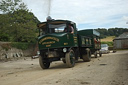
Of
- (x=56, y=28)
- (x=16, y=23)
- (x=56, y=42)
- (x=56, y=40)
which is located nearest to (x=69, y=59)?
(x=56, y=42)

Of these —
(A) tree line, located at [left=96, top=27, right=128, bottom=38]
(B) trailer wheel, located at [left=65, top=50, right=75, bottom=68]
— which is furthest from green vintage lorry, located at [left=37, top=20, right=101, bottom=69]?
(A) tree line, located at [left=96, top=27, right=128, bottom=38]

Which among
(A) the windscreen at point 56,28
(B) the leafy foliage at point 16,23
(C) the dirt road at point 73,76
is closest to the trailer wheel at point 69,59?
(C) the dirt road at point 73,76

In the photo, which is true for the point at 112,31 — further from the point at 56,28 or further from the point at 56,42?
the point at 56,42

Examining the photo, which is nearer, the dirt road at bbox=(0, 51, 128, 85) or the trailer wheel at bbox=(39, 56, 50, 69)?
the dirt road at bbox=(0, 51, 128, 85)

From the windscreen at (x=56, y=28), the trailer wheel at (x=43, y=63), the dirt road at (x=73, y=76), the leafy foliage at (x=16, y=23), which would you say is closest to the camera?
the dirt road at (x=73, y=76)

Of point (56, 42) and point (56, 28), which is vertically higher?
point (56, 28)

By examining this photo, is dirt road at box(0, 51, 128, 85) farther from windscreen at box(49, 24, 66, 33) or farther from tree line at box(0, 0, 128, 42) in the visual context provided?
tree line at box(0, 0, 128, 42)

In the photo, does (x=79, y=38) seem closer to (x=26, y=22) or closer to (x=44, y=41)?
(x=44, y=41)

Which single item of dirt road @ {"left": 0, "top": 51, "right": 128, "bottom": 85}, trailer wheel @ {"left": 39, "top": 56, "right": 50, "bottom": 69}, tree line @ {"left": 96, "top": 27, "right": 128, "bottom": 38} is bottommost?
dirt road @ {"left": 0, "top": 51, "right": 128, "bottom": 85}

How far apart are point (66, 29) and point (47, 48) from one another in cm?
181

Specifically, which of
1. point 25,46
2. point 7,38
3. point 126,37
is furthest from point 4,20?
point 126,37

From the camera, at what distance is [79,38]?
1341 cm

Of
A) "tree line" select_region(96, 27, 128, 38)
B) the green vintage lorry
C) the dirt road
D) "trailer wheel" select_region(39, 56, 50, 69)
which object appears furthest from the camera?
"tree line" select_region(96, 27, 128, 38)

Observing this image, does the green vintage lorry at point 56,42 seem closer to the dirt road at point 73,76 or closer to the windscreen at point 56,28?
the windscreen at point 56,28
